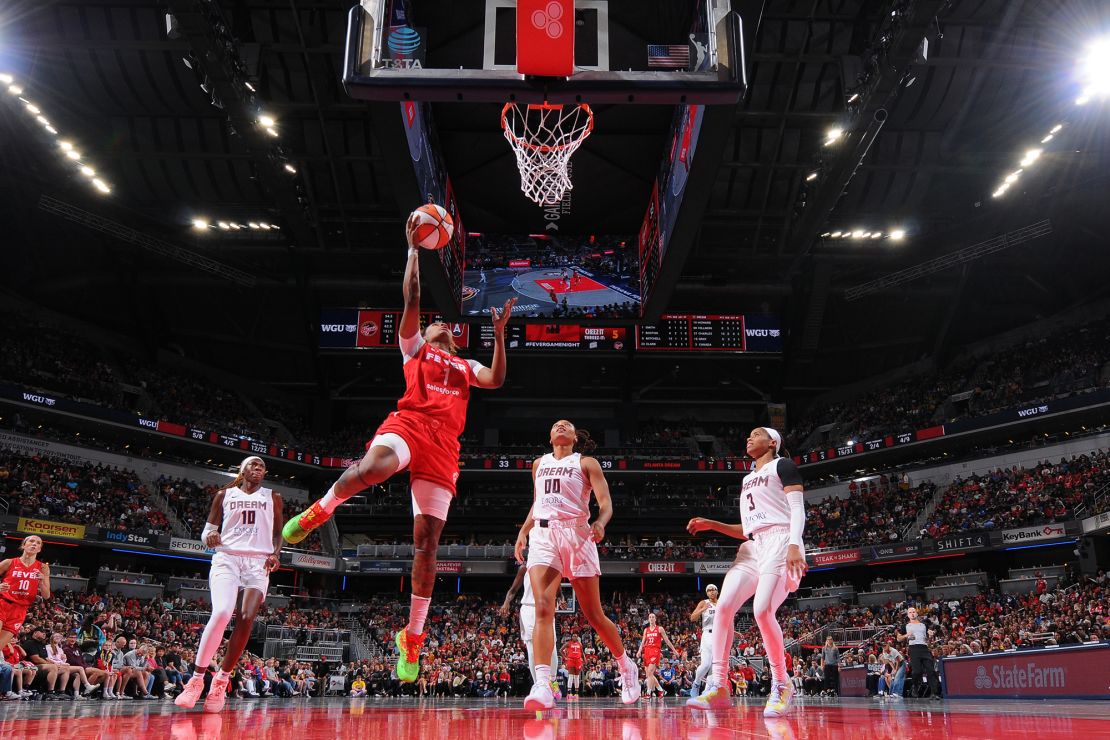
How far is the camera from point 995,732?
414 cm

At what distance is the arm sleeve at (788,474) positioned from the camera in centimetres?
→ 629

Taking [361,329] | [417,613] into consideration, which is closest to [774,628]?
[417,613]

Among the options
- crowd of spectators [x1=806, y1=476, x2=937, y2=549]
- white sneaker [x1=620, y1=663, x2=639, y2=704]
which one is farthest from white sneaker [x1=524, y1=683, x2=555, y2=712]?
crowd of spectators [x1=806, y1=476, x2=937, y2=549]

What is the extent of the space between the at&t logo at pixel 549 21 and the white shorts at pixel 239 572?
20.6 ft

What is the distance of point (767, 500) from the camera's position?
263 inches

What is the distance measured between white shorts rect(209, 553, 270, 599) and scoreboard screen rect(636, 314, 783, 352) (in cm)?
2611

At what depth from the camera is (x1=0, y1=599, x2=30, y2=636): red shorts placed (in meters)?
10.5

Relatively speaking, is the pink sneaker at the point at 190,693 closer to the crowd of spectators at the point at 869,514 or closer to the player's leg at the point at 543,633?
the player's leg at the point at 543,633

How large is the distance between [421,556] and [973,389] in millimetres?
34601

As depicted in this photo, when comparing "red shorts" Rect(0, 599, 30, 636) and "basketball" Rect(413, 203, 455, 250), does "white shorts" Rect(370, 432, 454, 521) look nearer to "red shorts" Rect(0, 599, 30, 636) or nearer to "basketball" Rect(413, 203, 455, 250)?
"basketball" Rect(413, 203, 455, 250)

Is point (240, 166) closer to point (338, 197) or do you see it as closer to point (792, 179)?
point (338, 197)

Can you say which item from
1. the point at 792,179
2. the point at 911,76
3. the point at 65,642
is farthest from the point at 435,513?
the point at 792,179

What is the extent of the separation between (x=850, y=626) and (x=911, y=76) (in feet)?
63.6

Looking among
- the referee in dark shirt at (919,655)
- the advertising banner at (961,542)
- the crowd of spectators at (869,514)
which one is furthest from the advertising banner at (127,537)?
the advertising banner at (961,542)
